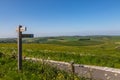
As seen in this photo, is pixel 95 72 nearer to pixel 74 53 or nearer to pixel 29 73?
pixel 29 73

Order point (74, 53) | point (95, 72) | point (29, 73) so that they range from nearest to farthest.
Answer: point (29, 73), point (95, 72), point (74, 53)

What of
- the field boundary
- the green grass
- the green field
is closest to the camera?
the green grass

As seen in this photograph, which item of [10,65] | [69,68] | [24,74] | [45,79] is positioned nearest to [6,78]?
[24,74]

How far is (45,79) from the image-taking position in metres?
11.8

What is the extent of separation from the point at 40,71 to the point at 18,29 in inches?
111

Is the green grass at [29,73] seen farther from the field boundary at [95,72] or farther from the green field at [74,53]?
the green field at [74,53]

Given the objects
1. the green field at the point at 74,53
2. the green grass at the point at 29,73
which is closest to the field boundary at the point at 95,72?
the green grass at the point at 29,73

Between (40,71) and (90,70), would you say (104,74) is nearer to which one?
(90,70)

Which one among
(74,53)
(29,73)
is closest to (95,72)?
(29,73)

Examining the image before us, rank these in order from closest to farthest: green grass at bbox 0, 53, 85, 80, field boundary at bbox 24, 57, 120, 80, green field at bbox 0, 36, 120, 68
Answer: green grass at bbox 0, 53, 85, 80, field boundary at bbox 24, 57, 120, 80, green field at bbox 0, 36, 120, 68

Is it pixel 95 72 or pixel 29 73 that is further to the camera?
pixel 95 72

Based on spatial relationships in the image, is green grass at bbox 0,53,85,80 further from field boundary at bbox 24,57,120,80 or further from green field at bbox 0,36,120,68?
green field at bbox 0,36,120,68

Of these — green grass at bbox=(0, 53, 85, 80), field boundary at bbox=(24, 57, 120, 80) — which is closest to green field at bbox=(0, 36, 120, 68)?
field boundary at bbox=(24, 57, 120, 80)

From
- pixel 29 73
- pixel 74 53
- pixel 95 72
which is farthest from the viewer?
pixel 74 53
